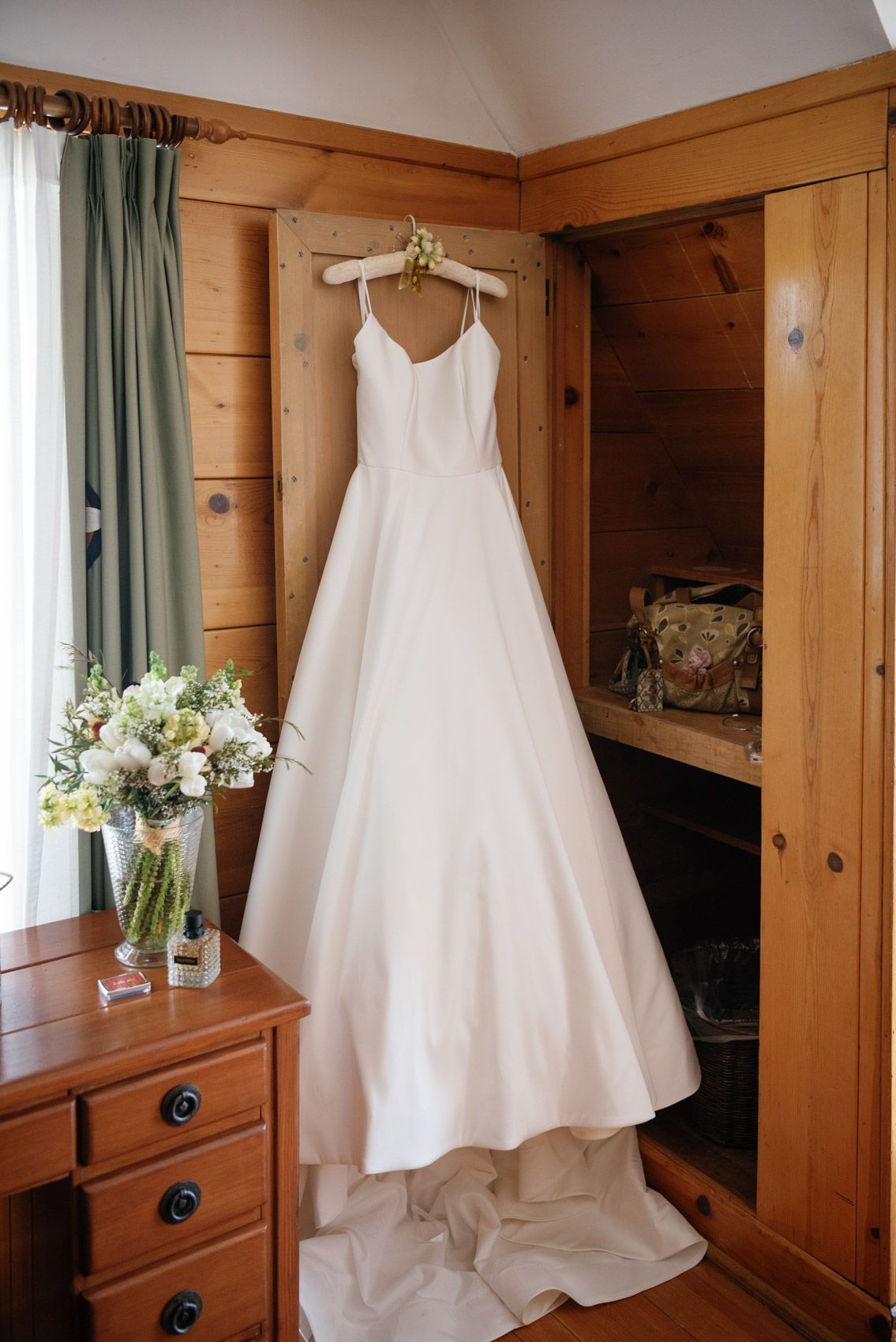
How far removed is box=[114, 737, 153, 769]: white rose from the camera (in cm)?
148

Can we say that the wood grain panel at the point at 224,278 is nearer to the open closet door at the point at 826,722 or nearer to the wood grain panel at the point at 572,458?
the wood grain panel at the point at 572,458

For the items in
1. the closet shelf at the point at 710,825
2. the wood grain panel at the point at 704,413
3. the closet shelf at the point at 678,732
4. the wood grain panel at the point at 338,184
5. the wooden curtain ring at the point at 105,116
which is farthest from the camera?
the closet shelf at the point at 710,825

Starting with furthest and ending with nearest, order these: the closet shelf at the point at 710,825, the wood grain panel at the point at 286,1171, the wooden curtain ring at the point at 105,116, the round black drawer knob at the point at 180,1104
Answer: the closet shelf at the point at 710,825
the wooden curtain ring at the point at 105,116
the wood grain panel at the point at 286,1171
the round black drawer knob at the point at 180,1104

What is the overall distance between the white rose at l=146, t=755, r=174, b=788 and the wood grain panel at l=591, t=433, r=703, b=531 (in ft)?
4.44

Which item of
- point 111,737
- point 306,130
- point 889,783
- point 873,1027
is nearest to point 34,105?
point 306,130

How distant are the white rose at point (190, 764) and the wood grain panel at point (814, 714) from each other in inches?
36.1

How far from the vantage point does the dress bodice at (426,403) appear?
1919mm

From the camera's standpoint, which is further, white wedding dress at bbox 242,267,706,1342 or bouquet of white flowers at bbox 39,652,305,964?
white wedding dress at bbox 242,267,706,1342

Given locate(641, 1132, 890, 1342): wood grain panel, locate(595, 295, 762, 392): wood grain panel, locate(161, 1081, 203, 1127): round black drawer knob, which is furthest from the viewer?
locate(595, 295, 762, 392): wood grain panel

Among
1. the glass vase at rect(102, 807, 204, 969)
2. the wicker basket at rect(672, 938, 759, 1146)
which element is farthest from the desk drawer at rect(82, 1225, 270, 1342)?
the wicker basket at rect(672, 938, 759, 1146)

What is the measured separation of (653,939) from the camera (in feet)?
6.84

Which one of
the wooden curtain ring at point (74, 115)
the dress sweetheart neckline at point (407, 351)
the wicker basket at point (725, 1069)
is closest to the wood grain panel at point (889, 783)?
the wicker basket at point (725, 1069)

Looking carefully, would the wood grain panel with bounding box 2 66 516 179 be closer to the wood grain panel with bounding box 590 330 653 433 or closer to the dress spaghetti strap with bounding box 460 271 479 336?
the dress spaghetti strap with bounding box 460 271 479 336

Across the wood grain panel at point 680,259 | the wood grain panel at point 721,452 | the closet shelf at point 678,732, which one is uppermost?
the wood grain panel at point 680,259
